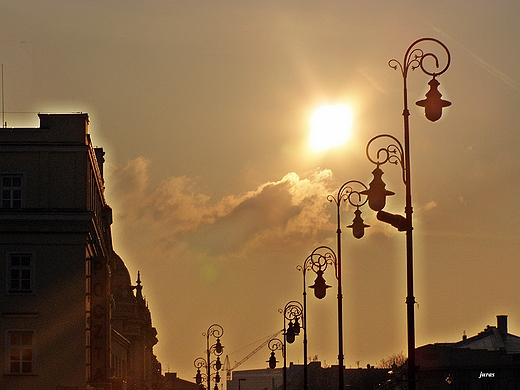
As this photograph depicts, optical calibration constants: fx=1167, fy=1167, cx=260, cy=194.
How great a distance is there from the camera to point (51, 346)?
52.9 metres

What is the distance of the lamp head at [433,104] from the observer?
2394cm

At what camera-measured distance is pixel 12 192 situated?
53844 mm

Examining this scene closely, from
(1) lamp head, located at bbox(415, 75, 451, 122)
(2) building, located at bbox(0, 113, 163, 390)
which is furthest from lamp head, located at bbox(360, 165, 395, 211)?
(2) building, located at bbox(0, 113, 163, 390)

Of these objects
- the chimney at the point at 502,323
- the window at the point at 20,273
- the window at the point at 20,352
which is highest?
the chimney at the point at 502,323

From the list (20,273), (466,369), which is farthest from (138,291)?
(20,273)

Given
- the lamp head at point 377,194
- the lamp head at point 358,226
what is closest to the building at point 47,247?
the lamp head at point 358,226

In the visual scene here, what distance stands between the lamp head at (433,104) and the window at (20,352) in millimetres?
32982

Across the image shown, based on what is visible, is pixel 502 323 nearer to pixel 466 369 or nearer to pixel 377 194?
pixel 466 369

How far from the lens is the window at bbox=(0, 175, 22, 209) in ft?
176

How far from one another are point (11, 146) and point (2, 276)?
5999 mm

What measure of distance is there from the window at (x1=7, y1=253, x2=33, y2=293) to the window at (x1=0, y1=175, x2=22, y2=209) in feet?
7.56

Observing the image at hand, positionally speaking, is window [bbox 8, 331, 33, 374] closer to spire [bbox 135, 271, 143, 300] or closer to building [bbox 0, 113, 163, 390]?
building [bbox 0, 113, 163, 390]

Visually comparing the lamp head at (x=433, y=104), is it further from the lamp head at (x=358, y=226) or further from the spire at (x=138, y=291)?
the spire at (x=138, y=291)

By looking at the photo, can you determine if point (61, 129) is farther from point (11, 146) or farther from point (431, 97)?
point (431, 97)
